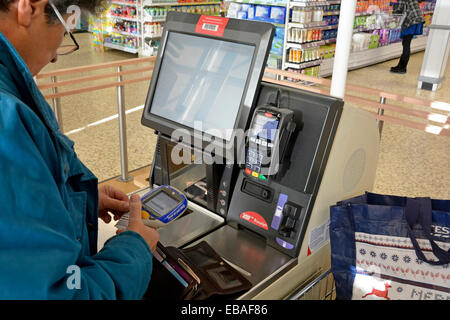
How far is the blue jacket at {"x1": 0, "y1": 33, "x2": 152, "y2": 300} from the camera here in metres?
0.61

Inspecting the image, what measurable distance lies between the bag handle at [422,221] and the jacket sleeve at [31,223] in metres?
0.92

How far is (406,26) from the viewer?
750 centimetres

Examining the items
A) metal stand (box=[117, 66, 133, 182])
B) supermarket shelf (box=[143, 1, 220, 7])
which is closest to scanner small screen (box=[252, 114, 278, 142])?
metal stand (box=[117, 66, 133, 182])

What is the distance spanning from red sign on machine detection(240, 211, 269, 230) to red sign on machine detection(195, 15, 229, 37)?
23.9 inches

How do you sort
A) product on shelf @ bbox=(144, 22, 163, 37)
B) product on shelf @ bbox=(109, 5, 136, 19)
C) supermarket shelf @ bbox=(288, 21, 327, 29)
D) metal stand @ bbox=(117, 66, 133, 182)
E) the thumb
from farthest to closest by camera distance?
product on shelf @ bbox=(109, 5, 136, 19), product on shelf @ bbox=(144, 22, 163, 37), supermarket shelf @ bbox=(288, 21, 327, 29), metal stand @ bbox=(117, 66, 133, 182), the thumb

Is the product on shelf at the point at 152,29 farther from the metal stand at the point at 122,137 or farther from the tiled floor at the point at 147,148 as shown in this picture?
the metal stand at the point at 122,137

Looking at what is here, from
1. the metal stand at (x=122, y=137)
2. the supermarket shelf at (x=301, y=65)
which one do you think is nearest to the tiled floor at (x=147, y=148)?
the metal stand at (x=122, y=137)

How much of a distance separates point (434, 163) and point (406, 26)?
172 inches

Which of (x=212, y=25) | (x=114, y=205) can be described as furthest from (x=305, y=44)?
(x=114, y=205)

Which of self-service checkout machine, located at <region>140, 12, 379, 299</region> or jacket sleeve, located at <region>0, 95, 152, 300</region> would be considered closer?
jacket sleeve, located at <region>0, 95, 152, 300</region>

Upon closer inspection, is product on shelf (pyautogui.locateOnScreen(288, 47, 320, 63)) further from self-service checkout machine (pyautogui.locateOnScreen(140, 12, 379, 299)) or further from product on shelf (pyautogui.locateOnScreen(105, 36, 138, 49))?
self-service checkout machine (pyautogui.locateOnScreen(140, 12, 379, 299))

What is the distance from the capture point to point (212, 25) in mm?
1332

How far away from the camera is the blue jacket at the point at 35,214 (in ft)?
2.00
